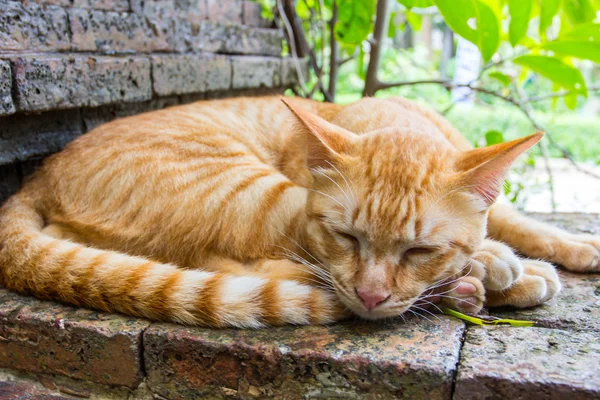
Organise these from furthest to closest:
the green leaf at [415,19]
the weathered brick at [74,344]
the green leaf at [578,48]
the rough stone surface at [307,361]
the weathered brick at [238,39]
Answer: the green leaf at [415,19] → the weathered brick at [238,39] → the green leaf at [578,48] → the weathered brick at [74,344] → the rough stone surface at [307,361]

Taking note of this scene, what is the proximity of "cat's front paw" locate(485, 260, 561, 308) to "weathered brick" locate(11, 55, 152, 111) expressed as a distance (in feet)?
6.99

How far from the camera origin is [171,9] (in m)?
3.51

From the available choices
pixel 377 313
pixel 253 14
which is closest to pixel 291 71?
pixel 253 14

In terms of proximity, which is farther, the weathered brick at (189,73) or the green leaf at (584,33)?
the weathered brick at (189,73)

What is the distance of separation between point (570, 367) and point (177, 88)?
2.69m

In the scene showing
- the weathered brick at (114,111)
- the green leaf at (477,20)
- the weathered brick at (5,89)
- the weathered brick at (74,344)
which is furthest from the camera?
the weathered brick at (114,111)

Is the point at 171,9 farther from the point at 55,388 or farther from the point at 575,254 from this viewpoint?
the point at 575,254

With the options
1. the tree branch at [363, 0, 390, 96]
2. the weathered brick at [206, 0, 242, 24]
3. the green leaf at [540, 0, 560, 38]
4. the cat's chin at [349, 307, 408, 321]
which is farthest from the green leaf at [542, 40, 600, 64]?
the weathered brick at [206, 0, 242, 24]

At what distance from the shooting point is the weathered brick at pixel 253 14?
14.2ft

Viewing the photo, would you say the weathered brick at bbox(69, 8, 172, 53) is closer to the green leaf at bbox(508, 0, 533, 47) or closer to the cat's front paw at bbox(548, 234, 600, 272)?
the green leaf at bbox(508, 0, 533, 47)

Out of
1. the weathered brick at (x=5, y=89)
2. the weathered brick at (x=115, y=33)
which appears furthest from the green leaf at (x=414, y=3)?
the weathered brick at (x=5, y=89)

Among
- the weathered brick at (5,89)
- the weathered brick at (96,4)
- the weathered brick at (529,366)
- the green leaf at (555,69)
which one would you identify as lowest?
the weathered brick at (529,366)

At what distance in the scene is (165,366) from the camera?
1842mm

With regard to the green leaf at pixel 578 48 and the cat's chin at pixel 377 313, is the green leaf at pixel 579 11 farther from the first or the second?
the cat's chin at pixel 377 313
